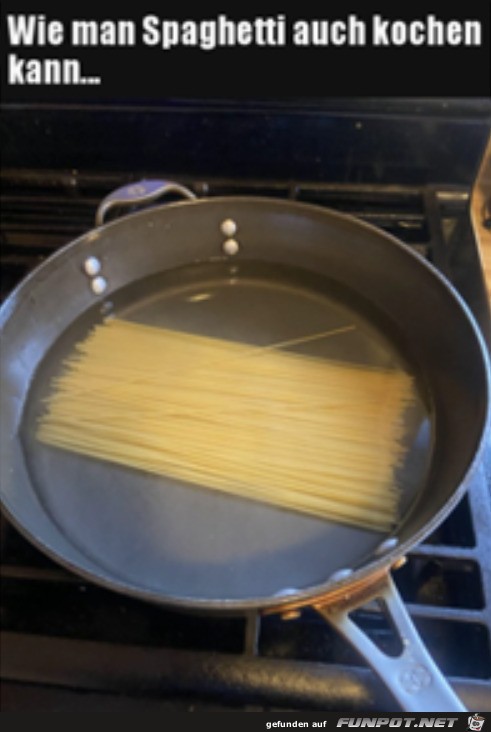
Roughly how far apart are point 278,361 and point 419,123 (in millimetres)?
356

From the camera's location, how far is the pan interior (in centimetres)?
65

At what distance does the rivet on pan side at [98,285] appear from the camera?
2.80 ft

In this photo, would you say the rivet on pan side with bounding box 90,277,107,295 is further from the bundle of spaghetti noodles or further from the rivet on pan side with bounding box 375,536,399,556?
the rivet on pan side with bounding box 375,536,399,556

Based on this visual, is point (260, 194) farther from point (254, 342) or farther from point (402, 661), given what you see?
point (402, 661)

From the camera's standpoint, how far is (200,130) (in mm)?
893

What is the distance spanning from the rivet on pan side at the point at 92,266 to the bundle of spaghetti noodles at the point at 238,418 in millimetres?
71

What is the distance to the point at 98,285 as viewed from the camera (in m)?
0.86

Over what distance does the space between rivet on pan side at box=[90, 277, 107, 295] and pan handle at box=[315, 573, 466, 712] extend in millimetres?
504

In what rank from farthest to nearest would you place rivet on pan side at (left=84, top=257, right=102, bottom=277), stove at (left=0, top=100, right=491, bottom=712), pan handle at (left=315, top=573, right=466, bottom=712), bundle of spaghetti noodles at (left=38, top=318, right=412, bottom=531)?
1. rivet on pan side at (left=84, top=257, right=102, bottom=277)
2. bundle of spaghetti noodles at (left=38, top=318, right=412, bottom=531)
3. stove at (left=0, top=100, right=491, bottom=712)
4. pan handle at (left=315, top=573, right=466, bottom=712)

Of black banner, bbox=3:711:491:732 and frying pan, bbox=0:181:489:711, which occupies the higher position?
frying pan, bbox=0:181:489:711

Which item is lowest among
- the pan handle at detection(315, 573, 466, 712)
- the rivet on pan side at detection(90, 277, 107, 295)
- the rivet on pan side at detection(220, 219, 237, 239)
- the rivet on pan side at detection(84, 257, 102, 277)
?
the pan handle at detection(315, 573, 466, 712)

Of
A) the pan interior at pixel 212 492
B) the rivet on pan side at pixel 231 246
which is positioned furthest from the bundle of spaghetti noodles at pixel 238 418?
the rivet on pan side at pixel 231 246

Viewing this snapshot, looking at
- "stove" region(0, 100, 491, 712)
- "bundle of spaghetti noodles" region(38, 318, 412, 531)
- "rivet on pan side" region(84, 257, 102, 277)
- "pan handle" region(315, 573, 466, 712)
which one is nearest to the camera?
"pan handle" region(315, 573, 466, 712)

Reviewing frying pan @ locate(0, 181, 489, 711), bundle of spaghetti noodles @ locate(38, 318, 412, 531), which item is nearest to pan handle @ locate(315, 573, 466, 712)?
frying pan @ locate(0, 181, 489, 711)
